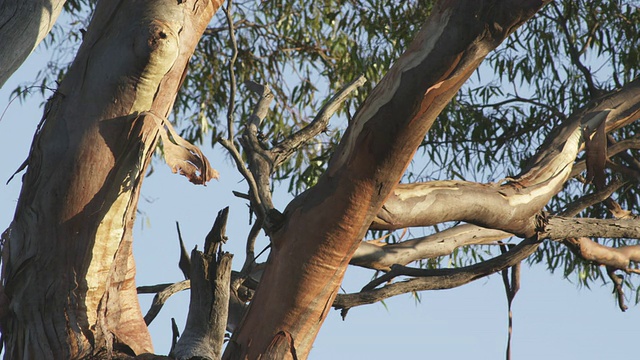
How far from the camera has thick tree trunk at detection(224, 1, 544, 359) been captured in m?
1.73

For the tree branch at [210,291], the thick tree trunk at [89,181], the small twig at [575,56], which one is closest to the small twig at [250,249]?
the tree branch at [210,291]

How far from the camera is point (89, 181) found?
189cm

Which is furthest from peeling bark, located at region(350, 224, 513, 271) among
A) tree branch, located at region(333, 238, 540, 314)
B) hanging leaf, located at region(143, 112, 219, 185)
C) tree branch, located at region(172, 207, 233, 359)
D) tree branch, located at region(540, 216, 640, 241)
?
hanging leaf, located at region(143, 112, 219, 185)

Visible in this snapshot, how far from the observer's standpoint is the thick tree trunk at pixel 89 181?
1891mm

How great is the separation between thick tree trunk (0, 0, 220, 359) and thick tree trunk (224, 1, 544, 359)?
0.35 metres

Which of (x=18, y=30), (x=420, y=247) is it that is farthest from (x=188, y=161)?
(x=420, y=247)

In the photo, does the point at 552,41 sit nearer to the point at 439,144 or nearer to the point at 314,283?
the point at 439,144

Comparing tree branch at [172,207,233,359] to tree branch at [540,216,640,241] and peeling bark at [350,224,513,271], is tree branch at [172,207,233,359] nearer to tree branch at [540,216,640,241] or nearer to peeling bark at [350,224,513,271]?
peeling bark at [350,224,513,271]

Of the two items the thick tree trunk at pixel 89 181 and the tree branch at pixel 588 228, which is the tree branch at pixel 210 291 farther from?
the tree branch at pixel 588 228

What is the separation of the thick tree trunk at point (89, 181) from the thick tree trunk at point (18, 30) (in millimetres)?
417

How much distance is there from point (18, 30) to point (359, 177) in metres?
1.10

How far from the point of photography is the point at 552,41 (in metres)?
5.20

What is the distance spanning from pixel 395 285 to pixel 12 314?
1345 millimetres

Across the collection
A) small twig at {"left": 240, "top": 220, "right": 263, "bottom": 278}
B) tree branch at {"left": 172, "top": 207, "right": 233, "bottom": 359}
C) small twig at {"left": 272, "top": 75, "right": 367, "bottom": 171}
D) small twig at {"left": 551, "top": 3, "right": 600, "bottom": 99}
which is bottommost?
tree branch at {"left": 172, "top": 207, "right": 233, "bottom": 359}
